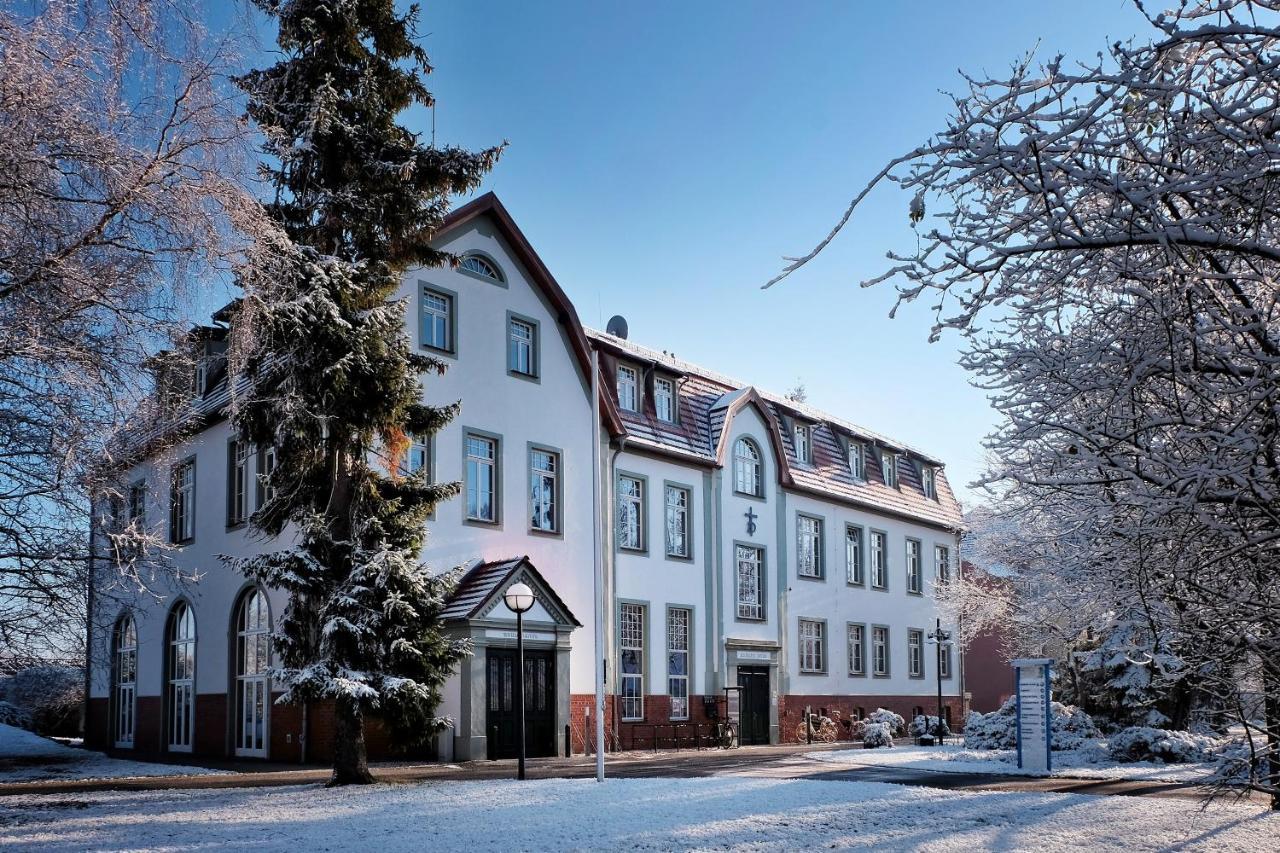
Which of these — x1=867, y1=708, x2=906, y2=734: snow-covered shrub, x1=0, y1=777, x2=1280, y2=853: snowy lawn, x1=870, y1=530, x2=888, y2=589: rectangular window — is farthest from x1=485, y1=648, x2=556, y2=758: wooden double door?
x1=870, y1=530, x2=888, y2=589: rectangular window

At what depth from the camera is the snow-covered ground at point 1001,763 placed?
19188mm

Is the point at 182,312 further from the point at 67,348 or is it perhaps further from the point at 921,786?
the point at 921,786

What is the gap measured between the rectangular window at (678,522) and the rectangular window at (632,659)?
198cm

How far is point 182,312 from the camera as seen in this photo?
9977 millimetres

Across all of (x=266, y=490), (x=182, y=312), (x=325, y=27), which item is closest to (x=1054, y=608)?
(x=266, y=490)

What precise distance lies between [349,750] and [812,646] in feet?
66.5

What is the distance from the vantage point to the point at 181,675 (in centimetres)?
2627

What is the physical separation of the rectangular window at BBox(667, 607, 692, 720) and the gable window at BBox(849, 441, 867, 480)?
1065cm

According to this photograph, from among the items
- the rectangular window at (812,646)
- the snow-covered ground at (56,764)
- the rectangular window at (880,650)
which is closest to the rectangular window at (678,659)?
the rectangular window at (812,646)

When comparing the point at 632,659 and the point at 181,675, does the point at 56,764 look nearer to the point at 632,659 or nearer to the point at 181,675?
the point at 181,675

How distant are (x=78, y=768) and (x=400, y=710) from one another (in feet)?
33.8

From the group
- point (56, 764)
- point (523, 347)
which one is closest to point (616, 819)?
point (523, 347)

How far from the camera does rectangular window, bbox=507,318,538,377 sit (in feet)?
82.4

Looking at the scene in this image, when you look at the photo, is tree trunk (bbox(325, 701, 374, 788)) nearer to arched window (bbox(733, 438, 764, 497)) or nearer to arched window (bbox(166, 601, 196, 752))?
arched window (bbox(166, 601, 196, 752))
